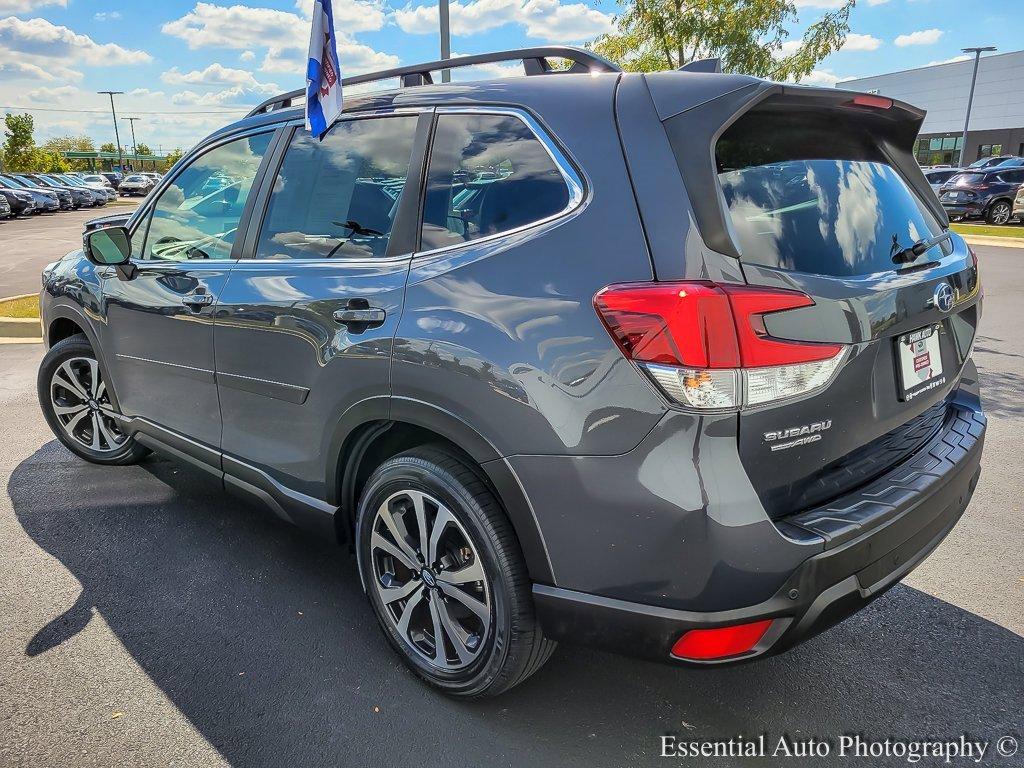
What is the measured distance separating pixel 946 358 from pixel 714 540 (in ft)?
4.12

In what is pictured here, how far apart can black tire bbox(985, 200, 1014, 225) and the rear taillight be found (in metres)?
25.5

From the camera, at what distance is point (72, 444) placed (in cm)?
450

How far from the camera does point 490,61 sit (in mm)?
2746

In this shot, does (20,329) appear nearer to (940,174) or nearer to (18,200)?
(18,200)

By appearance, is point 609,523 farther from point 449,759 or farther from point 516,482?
point 449,759

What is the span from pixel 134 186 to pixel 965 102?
5989 centimetres

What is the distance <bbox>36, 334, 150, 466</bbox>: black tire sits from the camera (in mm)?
4309

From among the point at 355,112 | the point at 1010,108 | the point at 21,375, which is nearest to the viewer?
the point at 355,112

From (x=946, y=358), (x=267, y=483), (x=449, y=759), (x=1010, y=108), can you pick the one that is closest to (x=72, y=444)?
(x=267, y=483)

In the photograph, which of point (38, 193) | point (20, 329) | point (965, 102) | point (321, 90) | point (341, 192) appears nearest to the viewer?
point (341, 192)

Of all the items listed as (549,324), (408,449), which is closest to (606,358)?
(549,324)

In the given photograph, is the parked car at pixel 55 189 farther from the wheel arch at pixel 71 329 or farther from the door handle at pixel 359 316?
the door handle at pixel 359 316

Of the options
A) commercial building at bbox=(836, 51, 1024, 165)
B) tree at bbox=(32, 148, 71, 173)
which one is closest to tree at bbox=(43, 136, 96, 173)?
tree at bbox=(32, 148, 71, 173)

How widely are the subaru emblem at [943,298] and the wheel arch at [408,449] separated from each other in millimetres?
1403
